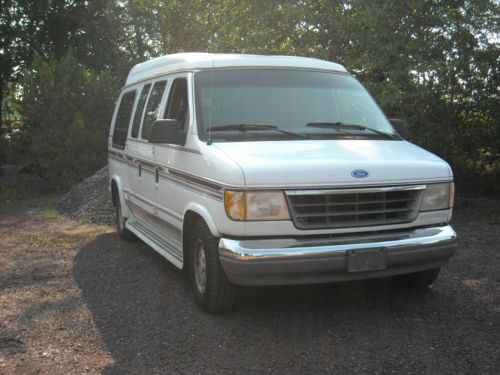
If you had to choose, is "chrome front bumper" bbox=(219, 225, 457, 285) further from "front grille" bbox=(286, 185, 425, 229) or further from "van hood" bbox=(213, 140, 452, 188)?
"van hood" bbox=(213, 140, 452, 188)

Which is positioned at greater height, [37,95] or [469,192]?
[37,95]

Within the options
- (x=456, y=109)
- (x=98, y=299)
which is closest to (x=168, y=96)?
(x=98, y=299)

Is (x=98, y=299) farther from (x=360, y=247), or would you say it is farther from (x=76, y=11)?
(x=76, y=11)

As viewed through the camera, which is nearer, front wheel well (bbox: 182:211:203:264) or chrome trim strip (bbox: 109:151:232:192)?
chrome trim strip (bbox: 109:151:232:192)

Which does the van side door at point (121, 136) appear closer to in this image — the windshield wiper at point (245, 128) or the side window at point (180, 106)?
the side window at point (180, 106)

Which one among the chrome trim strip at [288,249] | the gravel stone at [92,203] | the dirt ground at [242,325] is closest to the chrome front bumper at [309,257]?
the chrome trim strip at [288,249]

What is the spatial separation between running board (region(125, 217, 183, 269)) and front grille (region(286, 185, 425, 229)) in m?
1.45

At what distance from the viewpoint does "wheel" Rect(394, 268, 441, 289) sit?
5117 millimetres

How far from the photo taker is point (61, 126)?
13539mm

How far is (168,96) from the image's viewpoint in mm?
5781

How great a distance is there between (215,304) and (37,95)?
34.4 feet

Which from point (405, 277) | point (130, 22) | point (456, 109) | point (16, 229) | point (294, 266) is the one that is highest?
point (130, 22)

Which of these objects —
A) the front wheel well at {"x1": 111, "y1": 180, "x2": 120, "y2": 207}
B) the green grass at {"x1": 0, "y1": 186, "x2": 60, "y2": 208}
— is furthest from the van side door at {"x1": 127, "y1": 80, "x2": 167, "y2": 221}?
the green grass at {"x1": 0, "y1": 186, "x2": 60, "y2": 208}

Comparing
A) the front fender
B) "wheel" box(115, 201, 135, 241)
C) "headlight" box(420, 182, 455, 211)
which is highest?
"headlight" box(420, 182, 455, 211)
